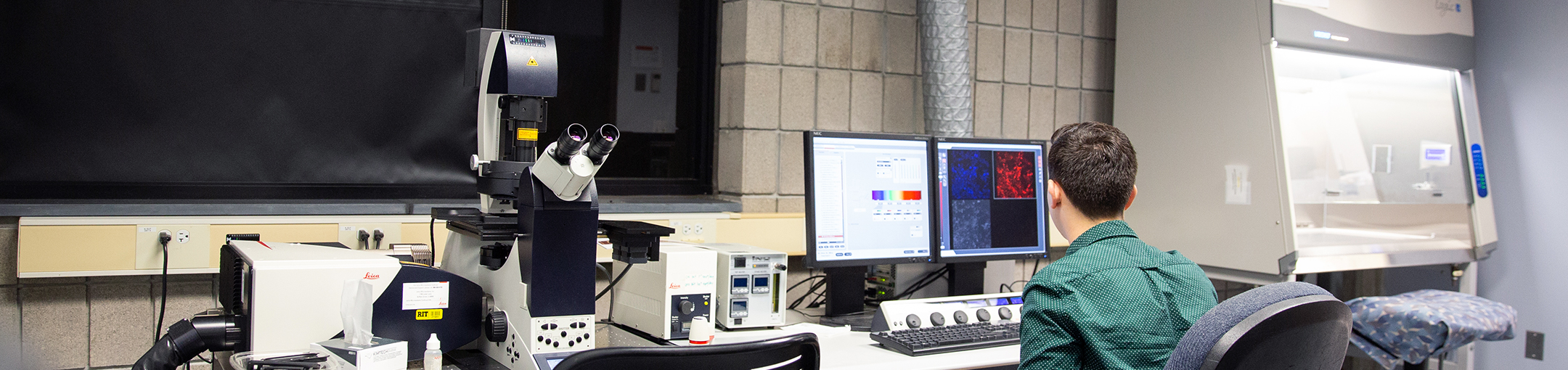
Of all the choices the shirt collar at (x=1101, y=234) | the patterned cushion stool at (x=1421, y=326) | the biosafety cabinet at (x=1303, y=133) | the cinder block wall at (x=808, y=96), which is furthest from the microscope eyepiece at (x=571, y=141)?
the patterned cushion stool at (x=1421, y=326)

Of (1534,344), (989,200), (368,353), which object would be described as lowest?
(1534,344)

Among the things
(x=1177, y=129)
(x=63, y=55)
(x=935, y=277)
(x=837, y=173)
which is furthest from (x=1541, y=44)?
(x=63, y=55)

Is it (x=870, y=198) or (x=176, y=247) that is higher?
(x=870, y=198)

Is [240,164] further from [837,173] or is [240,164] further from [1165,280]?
[1165,280]

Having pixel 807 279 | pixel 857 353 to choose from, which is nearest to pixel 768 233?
pixel 807 279

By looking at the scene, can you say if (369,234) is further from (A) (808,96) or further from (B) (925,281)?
(B) (925,281)

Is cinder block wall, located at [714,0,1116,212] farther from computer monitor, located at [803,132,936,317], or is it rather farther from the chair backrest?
the chair backrest

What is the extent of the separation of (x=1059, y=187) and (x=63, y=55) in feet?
7.19

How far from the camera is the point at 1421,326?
2.53 meters

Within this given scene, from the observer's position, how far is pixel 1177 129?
296 cm

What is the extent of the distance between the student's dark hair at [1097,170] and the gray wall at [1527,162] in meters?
2.67

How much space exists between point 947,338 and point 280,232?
150cm

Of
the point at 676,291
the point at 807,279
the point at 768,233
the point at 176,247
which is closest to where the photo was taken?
the point at 676,291

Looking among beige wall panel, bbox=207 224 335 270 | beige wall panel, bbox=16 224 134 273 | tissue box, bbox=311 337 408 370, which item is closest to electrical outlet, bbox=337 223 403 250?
beige wall panel, bbox=207 224 335 270
